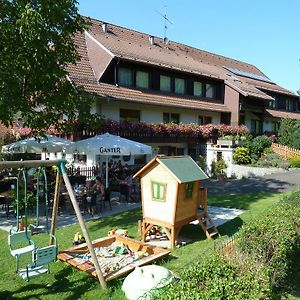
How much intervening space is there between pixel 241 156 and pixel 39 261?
802 inches

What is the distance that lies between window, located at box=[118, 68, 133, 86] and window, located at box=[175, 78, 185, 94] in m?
4.56

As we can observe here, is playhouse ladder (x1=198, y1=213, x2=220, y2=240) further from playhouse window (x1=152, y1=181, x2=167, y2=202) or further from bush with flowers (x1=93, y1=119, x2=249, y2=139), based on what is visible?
Result: bush with flowers (x1=93, y1=119, x2=249, y2=139)

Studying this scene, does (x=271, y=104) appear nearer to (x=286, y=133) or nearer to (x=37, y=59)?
(x=286, y=133)

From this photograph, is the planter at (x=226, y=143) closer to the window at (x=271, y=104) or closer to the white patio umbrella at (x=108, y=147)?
the white patio umbrella at (x=108, y=147)

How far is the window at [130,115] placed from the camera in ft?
73.6

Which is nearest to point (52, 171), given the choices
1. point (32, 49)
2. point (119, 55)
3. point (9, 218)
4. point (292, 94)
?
point (9, 218)

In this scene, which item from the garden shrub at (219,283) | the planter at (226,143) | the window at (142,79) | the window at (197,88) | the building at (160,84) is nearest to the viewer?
the garden shrub at (219,283)

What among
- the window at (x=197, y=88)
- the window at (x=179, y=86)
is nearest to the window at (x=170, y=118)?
the window at (x=179, y=86)

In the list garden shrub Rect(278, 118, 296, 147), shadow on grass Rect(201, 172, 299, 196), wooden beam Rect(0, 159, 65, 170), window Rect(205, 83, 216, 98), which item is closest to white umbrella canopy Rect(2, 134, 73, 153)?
shadow on grass Rect(201, 172, 299, 196)

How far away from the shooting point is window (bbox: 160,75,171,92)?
26.1 m

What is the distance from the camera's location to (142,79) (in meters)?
24.8

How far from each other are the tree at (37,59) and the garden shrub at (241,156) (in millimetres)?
15033

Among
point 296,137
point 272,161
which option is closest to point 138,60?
point 272,161

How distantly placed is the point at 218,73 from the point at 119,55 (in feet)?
38.6
